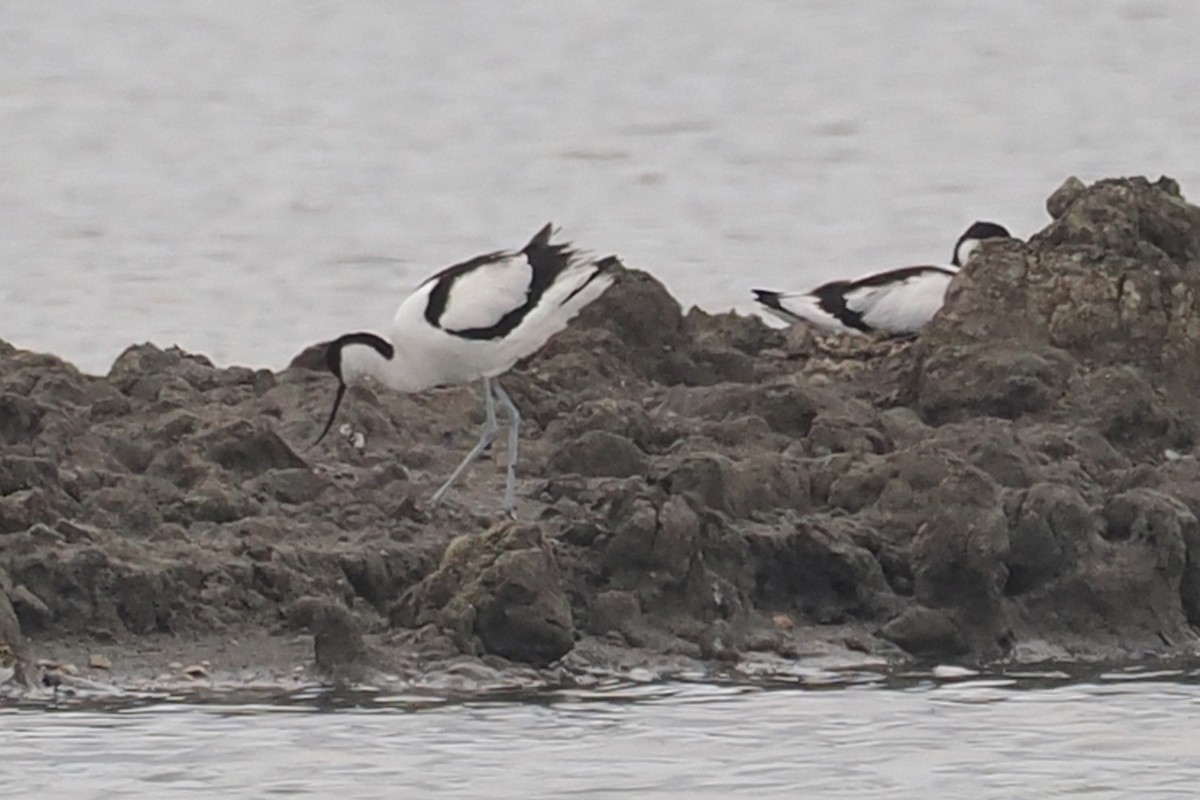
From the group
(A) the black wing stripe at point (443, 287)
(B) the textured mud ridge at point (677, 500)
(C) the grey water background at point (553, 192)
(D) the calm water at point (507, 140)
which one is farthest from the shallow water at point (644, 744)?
(D) the calm water at point (507, 140)

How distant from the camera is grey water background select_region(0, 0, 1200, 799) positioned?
8289 millimetres

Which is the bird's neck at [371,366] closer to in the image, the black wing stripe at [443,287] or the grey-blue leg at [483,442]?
the black wing stripe at [443,287]

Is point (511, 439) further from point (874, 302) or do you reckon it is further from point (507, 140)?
point (507, 140)

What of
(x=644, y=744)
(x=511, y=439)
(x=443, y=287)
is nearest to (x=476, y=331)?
(x=443, y=287)

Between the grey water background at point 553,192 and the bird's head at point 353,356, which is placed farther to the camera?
the bird's head at point 353,356

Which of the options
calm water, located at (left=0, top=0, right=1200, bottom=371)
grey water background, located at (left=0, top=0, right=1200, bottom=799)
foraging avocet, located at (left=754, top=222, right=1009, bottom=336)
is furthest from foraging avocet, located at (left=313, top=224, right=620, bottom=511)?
calm water, located at (left=0, top=0, right=1200, bottom=371)

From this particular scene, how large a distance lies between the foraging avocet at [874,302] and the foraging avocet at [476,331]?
6.68ft

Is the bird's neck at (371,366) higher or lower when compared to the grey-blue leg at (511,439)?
higher

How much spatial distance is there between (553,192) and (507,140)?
5.99ft

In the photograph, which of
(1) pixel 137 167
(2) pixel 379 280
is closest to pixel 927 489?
(2) pixel 379 280

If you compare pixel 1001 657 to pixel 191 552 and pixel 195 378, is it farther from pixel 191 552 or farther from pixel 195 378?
pixel 195 378

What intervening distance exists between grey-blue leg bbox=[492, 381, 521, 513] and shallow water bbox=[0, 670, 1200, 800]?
112 centimetres

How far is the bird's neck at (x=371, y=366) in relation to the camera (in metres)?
10.8

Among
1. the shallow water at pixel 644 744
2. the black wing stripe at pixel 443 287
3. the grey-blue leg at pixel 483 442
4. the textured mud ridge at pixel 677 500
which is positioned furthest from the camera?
the black wing stripe at pixel 443 287
